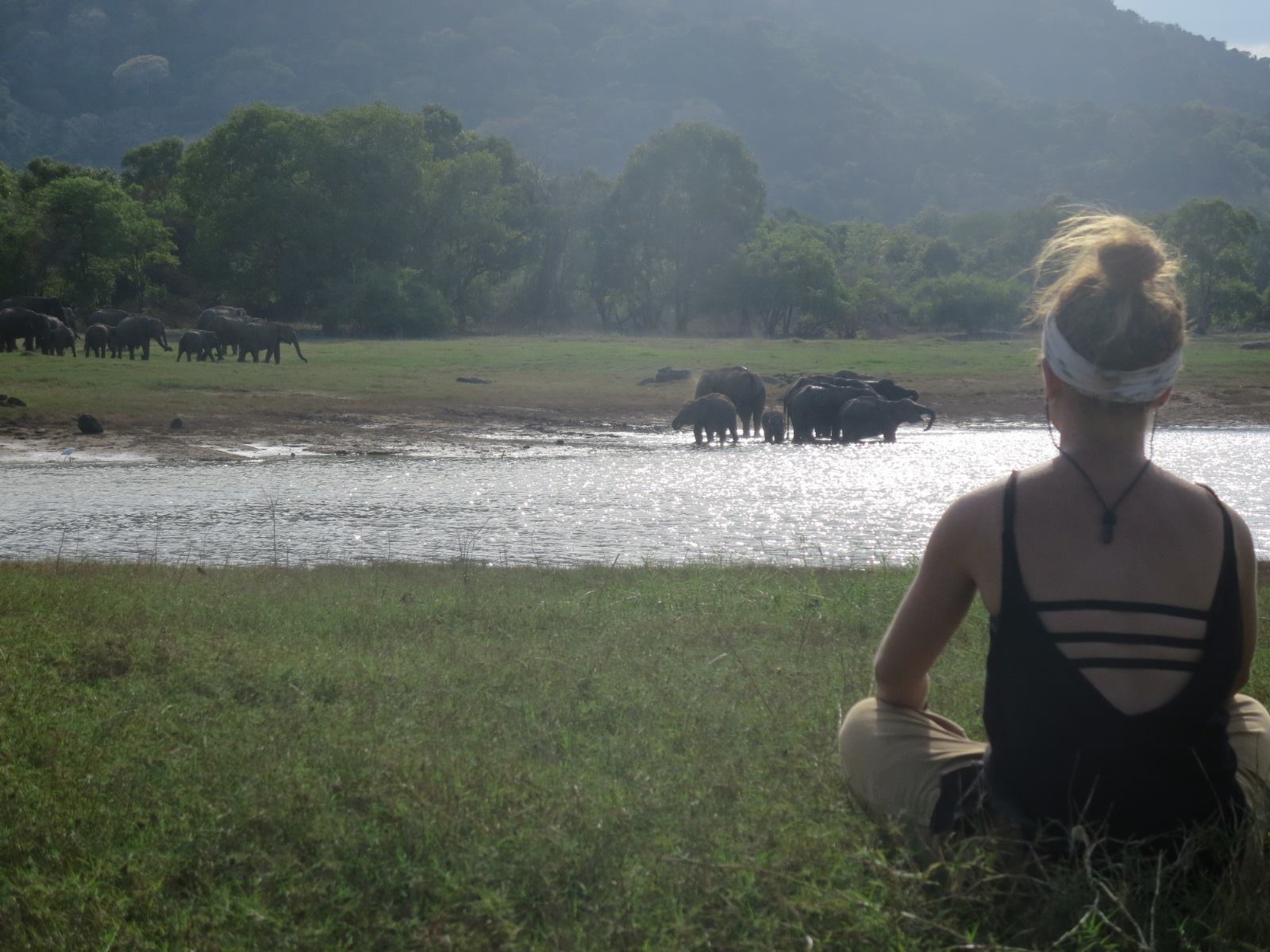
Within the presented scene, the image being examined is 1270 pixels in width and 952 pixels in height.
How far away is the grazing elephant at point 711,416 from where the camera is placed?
24859 millimetres

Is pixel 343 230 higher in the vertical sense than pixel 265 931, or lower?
higher

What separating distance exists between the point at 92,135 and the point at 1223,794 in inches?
8246

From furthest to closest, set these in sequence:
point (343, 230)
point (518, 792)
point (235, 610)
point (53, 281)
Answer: point (343, 230) → point (53, 281) → point (235, 610) → point (518, 792)

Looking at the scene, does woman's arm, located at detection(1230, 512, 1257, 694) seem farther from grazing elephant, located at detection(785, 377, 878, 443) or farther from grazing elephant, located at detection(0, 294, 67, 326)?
grazing elephant, located at detection(0, 294, 67, 326)

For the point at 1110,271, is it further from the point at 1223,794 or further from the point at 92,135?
the point at 92,135

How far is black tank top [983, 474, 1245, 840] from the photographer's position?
10.5 ft

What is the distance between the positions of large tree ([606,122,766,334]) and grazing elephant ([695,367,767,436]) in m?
40.4

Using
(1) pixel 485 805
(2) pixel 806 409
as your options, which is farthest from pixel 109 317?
(1) pixel 485 805

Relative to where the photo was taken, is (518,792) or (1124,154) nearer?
(518,792)

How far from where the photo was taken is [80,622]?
6926 mm

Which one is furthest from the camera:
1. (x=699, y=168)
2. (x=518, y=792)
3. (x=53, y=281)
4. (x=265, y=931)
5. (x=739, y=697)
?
(x=699, y=168)

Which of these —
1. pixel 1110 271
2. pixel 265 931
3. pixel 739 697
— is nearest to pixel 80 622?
pixel 739 697

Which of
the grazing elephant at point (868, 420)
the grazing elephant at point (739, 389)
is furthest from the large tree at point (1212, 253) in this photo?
the grazing elephant at point (868, 420)

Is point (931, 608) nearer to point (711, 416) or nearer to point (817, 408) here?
point (711, 416)
